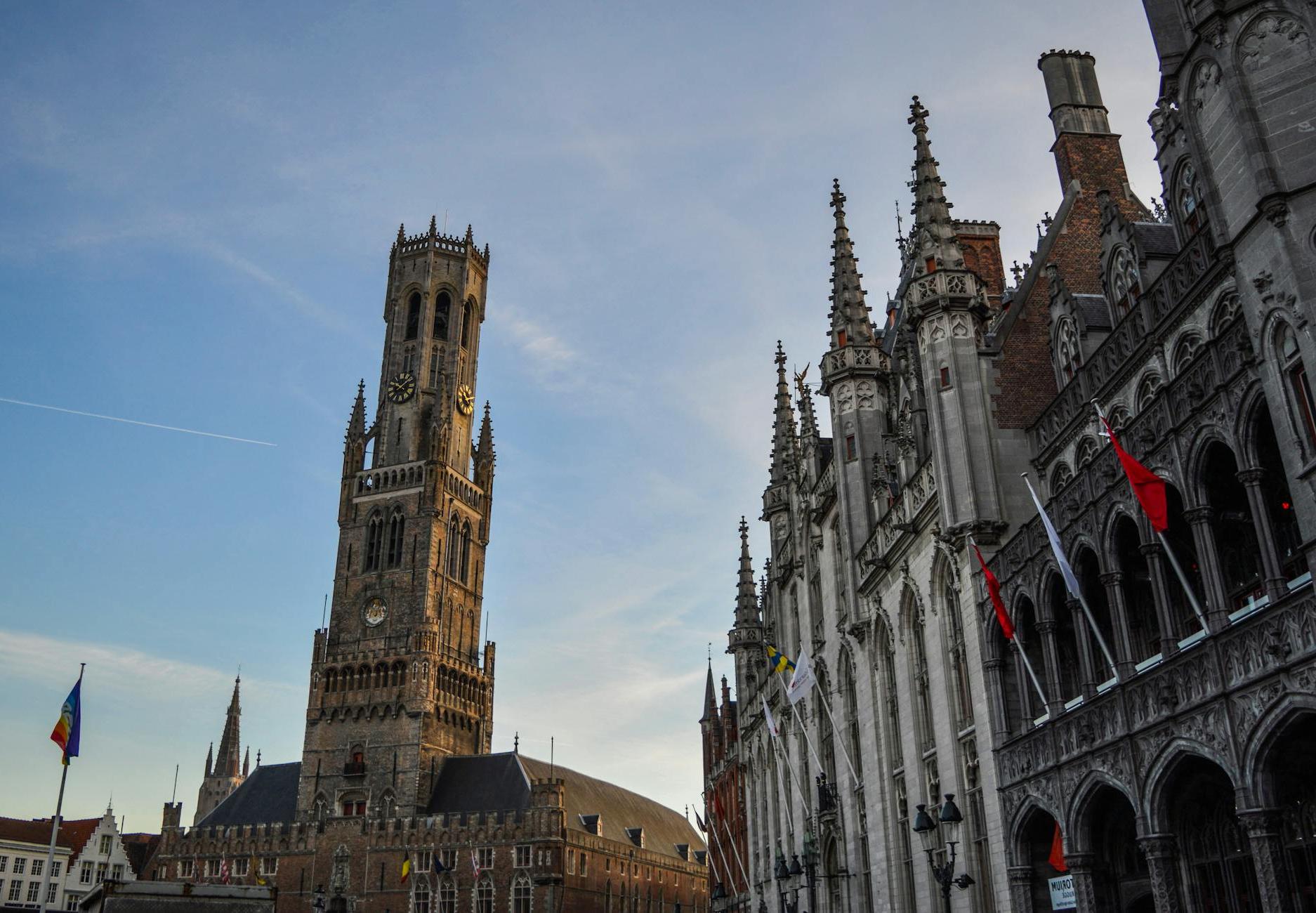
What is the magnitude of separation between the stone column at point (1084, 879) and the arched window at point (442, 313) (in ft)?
345

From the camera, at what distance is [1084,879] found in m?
23.1

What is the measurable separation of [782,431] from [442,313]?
71206mm

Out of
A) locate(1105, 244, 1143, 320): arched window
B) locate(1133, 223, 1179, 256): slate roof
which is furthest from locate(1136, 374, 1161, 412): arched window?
locate(1133, 223, 1179, 256): slate roof

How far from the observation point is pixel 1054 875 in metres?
25.5

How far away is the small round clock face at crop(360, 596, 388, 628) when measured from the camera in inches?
4139

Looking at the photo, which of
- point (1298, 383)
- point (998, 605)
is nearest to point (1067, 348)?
point (998, 605)

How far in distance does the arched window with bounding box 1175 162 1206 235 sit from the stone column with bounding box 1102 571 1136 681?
9.06m

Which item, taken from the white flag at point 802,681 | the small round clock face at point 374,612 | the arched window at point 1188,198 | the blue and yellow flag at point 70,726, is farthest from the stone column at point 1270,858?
the small round clock face at point 374,612

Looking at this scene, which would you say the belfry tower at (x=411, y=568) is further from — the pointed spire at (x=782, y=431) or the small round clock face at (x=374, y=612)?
the pointed spire at (x=782, y=431)

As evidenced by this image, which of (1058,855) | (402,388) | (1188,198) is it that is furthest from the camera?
(402,388)

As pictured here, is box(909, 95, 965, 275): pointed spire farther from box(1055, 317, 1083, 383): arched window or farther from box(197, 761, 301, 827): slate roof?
box(197, 761, 301, 827): slate roof

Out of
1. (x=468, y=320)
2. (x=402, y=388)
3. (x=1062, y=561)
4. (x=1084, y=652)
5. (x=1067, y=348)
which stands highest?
(x=468, y=320)

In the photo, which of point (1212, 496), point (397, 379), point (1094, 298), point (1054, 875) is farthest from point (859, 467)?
point (397, 379)

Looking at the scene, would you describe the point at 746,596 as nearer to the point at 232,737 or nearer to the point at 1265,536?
the point at 1265,536
